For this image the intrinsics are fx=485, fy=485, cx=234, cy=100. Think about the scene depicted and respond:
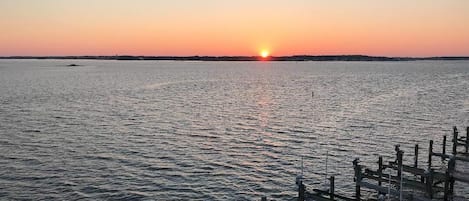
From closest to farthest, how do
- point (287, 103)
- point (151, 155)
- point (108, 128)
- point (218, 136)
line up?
point (151, 155) → point (218, 136) → point (108, 128) → point (287, 103)

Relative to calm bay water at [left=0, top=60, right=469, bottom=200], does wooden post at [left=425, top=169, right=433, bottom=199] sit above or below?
above

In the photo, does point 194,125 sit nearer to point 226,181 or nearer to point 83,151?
point 83,151

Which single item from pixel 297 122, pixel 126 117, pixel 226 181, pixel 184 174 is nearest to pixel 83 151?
pixel 184 174

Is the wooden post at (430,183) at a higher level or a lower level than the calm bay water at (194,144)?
higher

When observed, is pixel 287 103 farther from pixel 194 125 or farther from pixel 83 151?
pixel 83 151

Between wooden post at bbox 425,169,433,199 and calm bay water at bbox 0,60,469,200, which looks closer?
wooden post at bbox 425,169,433,199

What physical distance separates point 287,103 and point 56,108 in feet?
117

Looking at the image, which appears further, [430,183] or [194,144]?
[194,144]

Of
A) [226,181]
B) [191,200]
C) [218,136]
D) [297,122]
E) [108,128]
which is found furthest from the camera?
[297,122]

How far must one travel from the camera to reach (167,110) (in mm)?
66938

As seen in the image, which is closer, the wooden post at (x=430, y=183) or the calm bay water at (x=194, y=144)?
the wooden post at (x=430, y=183)

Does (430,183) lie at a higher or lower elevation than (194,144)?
higher

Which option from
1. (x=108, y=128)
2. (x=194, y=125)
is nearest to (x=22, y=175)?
(x=108, y=128)

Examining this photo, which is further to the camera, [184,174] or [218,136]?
[218,136]
